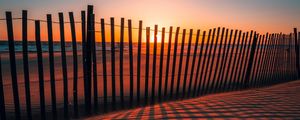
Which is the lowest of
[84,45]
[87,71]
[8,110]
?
[8,110]

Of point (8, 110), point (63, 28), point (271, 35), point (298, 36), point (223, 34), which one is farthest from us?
point (298, 36)

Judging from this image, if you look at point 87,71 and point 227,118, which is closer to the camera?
point 227,118

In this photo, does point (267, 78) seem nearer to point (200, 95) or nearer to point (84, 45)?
point (200, 95)

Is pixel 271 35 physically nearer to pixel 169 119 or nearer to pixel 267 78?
pixel 267 78

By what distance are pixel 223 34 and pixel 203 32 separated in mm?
923

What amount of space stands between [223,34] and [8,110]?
5687 mm

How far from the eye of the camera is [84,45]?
6.05 metres

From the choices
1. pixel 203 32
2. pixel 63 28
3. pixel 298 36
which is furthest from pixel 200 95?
pixel 298 36

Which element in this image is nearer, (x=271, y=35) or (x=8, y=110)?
(x=8, y=110)

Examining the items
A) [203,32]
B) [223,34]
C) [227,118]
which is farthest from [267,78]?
[227,118]

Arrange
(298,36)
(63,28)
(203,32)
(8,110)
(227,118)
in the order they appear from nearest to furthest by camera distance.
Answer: (227,118)
(63,28)
(8,110)
(203,32)
(298,36)

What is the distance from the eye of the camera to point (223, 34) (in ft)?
30.2

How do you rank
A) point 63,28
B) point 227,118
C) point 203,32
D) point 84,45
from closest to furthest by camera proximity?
point 227,118, point 63,28, point 84,45, point 203,32

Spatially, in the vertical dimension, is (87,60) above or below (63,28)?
below
